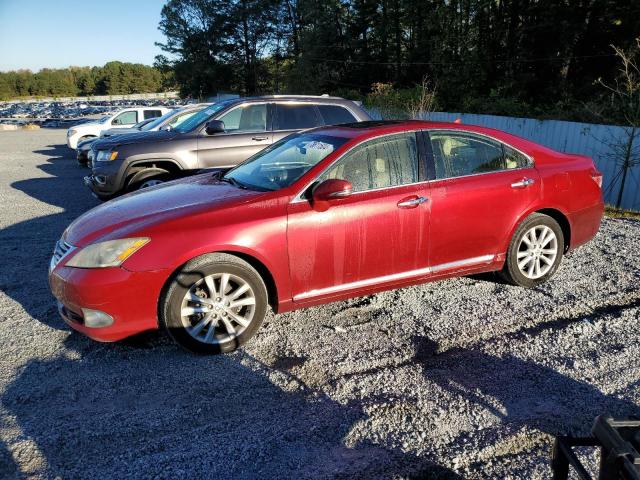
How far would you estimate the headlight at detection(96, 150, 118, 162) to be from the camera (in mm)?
7563

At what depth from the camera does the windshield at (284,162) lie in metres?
4.01

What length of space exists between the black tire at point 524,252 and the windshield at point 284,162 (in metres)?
1.89

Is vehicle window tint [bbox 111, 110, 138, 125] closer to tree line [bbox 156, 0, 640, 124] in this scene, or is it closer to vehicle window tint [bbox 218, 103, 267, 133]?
vehicle window tint [bbox 218, 103, 267, 133]

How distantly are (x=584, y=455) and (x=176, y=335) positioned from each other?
260cm

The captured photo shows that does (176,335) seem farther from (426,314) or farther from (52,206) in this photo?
(52,206)

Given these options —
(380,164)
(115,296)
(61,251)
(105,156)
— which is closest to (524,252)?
(380,164)

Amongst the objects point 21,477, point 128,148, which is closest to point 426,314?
point 21,477

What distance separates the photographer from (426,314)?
4.19 m

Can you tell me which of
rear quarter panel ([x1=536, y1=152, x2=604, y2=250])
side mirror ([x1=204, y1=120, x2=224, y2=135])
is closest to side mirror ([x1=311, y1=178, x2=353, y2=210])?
rear quarter panel ([x1=536, y1=152, x2=604, y2=250])

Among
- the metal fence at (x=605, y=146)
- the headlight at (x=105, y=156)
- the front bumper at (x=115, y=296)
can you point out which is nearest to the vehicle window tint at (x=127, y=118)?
the headlight at (x=105, y=156)

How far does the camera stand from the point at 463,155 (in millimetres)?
4379

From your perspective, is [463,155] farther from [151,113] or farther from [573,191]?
[151,113]

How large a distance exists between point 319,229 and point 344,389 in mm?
1204

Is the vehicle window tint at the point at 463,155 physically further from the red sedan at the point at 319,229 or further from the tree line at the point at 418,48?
the tree line at the point at 418,48
